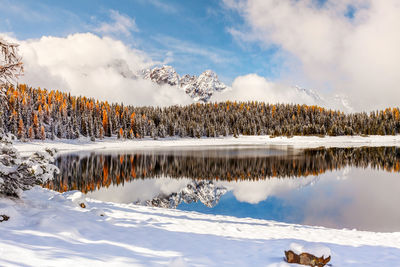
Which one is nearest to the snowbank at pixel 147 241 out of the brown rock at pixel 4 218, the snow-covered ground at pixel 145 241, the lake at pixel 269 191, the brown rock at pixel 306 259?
the snow-covered ground at pixel 145 241

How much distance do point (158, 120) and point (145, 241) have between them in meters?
134

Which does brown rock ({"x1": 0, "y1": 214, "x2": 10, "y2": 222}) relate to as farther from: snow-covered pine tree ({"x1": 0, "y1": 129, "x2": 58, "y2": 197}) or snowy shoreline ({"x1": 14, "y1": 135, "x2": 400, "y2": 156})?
snowy shoreline ({"x1": 14, "y1": 135, "x2": 400, "y2": 156})

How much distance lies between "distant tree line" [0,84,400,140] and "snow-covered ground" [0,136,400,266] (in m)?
80.0

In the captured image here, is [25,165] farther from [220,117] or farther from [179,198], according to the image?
[220,117]

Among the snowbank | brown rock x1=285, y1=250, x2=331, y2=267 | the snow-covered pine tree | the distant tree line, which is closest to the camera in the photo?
the snowbank

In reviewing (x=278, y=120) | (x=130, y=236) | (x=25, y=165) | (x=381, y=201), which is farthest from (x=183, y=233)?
(x=278, y=120)

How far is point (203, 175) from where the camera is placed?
1223 inches

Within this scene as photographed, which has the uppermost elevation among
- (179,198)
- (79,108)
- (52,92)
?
(52,92)

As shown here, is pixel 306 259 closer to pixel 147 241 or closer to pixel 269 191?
pixel 147 241

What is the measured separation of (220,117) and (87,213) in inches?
5646

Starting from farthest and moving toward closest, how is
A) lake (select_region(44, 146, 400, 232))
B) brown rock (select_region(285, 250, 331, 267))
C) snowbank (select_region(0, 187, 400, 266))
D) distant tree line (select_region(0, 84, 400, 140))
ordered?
distant tree line (select_region(0, 84, 400, 140)) → lake (select_region(44, 146, 400, 232)) → brown rock (select_region(285, 250, 331, 267)) → snowbank (select_region(0, 187, 400, 266))

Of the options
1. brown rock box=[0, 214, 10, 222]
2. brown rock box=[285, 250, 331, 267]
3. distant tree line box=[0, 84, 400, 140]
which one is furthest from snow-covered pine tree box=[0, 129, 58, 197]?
distant tree line box=[0, 84, 400, 140]

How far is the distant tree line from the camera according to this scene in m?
95.6

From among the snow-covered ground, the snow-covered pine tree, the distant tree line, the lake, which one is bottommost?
the lake
